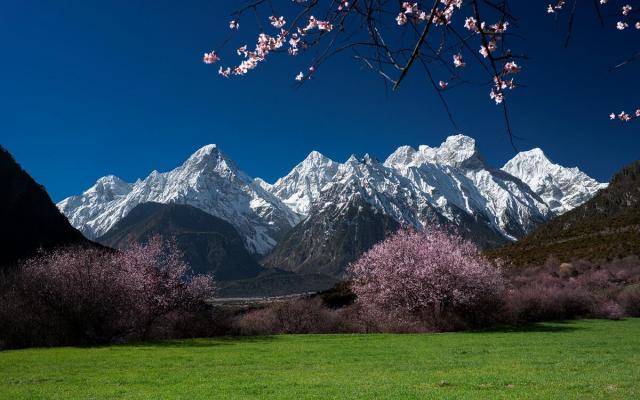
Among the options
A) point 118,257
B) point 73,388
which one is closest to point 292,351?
point 73,388

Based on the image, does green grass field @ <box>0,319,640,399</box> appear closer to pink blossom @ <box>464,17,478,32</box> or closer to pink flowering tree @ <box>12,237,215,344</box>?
pink flowering tree @ <box>12,237,215,344</box>

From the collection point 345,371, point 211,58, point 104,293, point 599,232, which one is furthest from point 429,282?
point 599,232

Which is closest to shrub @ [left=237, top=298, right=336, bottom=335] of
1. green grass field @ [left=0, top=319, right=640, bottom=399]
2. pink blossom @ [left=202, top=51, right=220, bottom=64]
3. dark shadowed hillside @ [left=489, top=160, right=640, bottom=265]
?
green grass field @ [left=0, top=319, right=640, bottom=399]

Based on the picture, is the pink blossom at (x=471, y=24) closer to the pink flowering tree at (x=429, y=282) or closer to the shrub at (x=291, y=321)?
the pink flowering tree at (x=429, y=282)

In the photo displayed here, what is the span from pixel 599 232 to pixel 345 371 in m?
87.3

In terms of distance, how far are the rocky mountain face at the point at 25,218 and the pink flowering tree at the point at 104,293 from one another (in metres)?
26.8

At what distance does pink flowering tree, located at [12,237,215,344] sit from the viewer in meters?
33.5

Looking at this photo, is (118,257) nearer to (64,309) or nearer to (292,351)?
(64,309)

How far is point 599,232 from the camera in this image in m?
89.2

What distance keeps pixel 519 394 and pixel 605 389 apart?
2.37 metres

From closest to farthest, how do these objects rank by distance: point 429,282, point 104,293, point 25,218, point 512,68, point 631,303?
1. point 512,68
2. point 104,293
3. point 429,282
4. point 631,303
5. point 25,218

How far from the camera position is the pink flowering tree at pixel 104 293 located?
3347 cm

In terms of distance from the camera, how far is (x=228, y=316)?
145ft

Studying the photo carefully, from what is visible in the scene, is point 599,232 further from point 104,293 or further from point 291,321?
point 104,293
